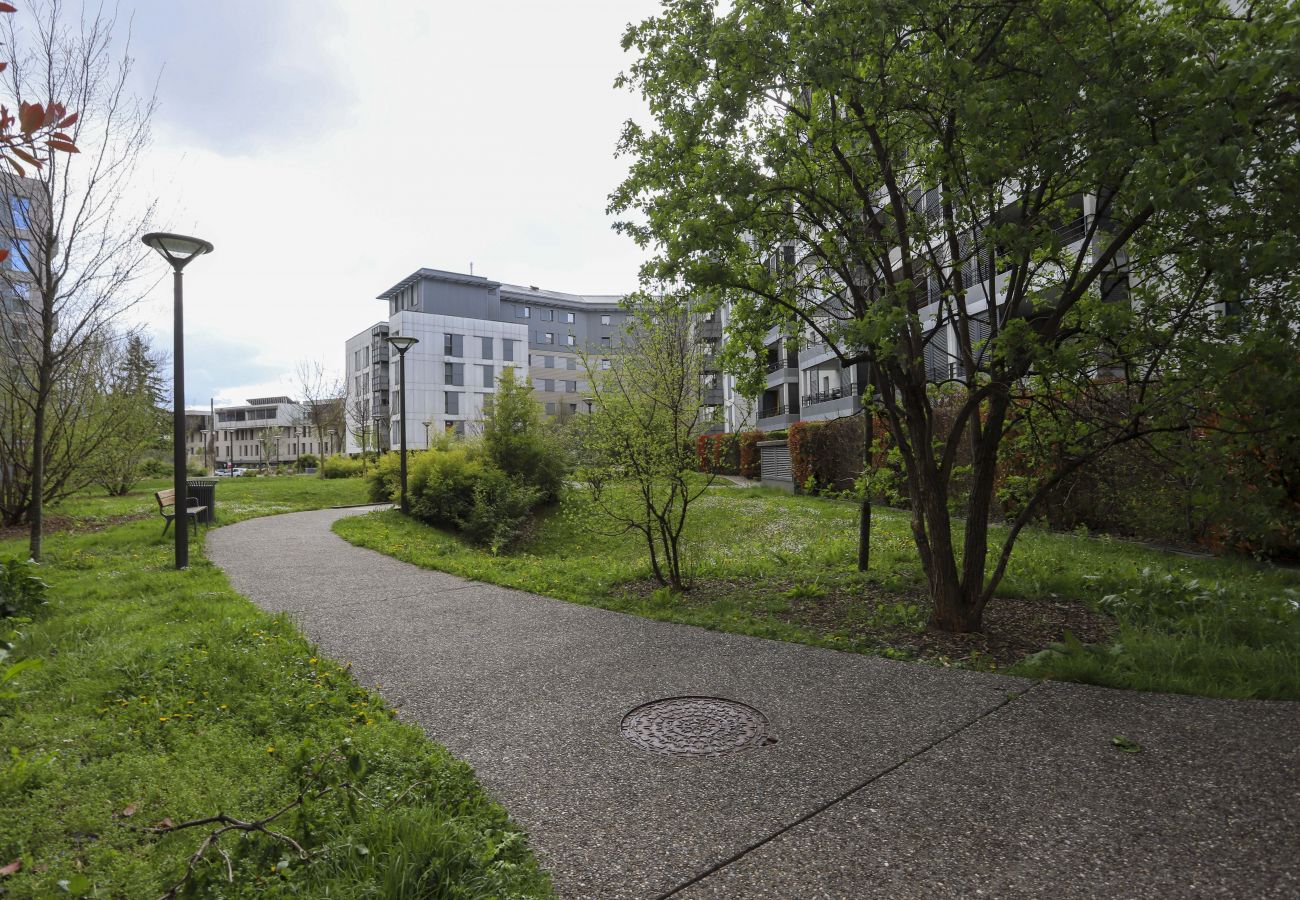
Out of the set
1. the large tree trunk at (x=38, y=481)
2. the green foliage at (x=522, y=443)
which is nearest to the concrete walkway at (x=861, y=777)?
the large tree trunk at (x=38, y=481)

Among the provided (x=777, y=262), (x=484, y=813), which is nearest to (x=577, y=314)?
(x=777, y=262)

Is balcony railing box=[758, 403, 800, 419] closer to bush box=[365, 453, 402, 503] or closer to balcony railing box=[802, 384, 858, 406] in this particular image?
balcony railing box=[802, 384, 858, 406]

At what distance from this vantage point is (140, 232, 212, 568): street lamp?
917 centimetres

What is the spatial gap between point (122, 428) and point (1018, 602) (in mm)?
21188

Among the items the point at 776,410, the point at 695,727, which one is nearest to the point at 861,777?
the point at 695,727

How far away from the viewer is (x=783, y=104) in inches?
238

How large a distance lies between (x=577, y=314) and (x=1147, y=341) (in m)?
71.3

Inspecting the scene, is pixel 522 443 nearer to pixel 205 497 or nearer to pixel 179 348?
pixel 205 497

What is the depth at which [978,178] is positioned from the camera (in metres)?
4.77

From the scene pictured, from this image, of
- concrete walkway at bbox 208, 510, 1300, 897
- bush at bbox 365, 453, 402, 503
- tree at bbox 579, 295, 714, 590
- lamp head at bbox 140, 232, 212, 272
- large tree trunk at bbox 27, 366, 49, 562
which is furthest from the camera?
bush at bbox 365, 453, 402, 503

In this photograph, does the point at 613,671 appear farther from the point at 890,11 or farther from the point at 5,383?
the point at 5,383

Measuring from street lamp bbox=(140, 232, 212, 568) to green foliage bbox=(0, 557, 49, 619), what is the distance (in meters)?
2.33

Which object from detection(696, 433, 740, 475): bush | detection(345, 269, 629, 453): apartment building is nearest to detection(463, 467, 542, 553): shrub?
detection(696, 433, 740, 475): bush

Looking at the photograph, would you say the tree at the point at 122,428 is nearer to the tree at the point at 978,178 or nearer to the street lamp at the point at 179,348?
the street lamp at the point at 179,348
